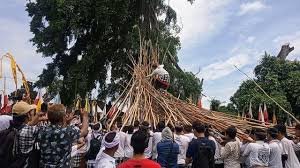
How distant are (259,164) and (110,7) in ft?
37.0

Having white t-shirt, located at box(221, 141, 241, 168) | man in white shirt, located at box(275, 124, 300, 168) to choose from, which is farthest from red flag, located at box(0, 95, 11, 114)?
man in white shirt, located at box(275, 124, 300, 168)

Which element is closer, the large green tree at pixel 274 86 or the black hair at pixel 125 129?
the black hair at pixel 125 129

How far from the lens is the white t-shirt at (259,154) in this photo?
723 cm

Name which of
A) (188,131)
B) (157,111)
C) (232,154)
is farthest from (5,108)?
(232,154)

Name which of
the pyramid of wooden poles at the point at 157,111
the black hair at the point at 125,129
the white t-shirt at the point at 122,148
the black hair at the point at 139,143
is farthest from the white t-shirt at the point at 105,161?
the pyramid of wooden poles at the point at 157,111

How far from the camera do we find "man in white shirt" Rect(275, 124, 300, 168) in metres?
7.25

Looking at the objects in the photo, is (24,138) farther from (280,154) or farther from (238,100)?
(238,100)

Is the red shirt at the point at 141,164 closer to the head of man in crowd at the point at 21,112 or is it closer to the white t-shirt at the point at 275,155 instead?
the head of man in crowd at the point at 21,112

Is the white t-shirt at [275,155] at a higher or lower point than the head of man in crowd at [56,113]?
lower

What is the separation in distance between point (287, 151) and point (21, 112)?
4.51m

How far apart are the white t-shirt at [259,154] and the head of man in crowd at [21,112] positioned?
395 cm

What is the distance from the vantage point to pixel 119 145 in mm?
7352

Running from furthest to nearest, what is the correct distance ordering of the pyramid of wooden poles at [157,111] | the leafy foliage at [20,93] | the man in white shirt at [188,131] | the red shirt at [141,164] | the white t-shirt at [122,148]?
the pyramid of wooden poles at [157,111], the white t-shirt at [122,148], the leafy foliage at [20,93], the man in white shirt at [188,131], the red shirt at [141,164]

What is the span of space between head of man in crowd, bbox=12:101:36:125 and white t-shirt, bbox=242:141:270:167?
13.0ft
